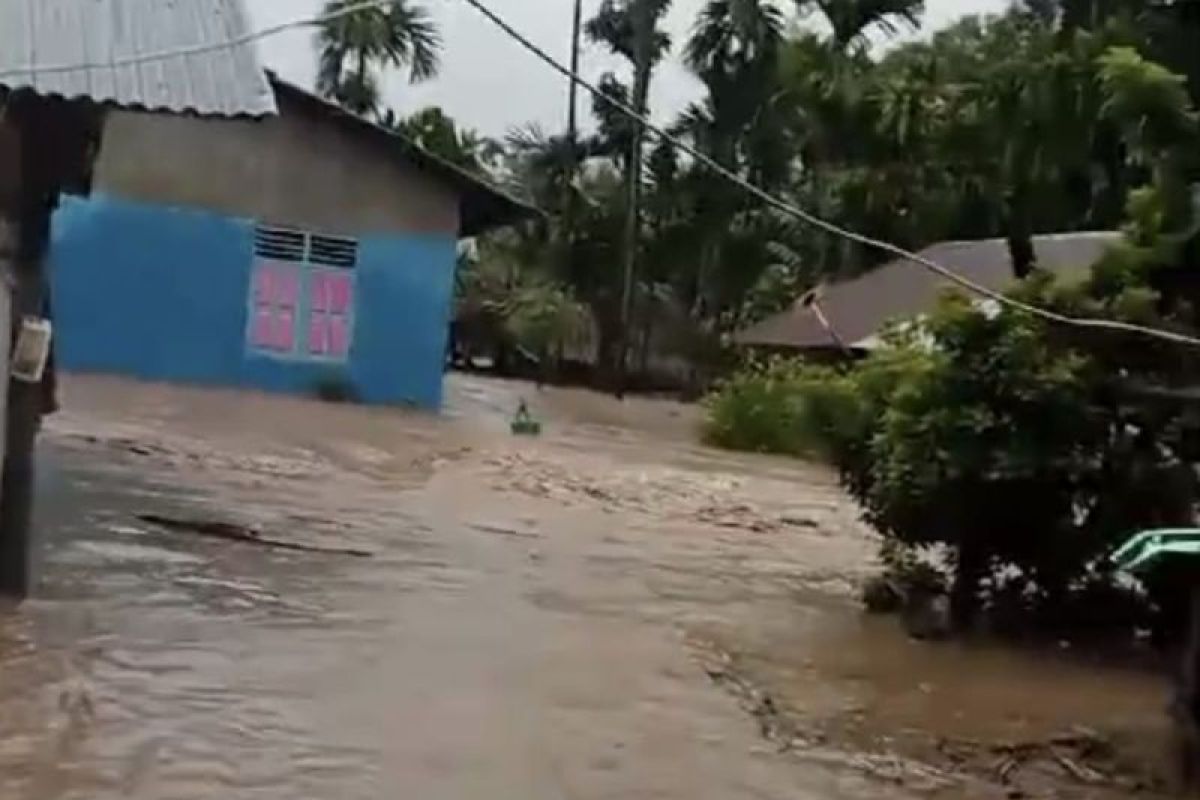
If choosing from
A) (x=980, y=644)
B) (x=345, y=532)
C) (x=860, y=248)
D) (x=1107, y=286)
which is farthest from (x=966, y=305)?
(x=860, y=248)

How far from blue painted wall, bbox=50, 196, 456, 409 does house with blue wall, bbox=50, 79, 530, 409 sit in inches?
0.8

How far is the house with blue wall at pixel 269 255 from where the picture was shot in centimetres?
2820

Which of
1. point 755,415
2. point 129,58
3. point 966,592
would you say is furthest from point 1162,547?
point 755,415

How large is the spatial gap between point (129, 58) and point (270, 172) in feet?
65.5

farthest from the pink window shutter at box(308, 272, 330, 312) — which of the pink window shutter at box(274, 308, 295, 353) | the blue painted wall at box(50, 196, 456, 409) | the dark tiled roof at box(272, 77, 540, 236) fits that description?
the dark tiled roof at box(272, 77, 540, 236)

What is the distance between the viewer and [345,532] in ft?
46.9

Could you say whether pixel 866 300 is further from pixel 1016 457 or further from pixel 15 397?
pixel 15 397

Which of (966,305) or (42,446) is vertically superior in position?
(966,305)

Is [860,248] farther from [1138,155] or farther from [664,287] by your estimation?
[1138,155]

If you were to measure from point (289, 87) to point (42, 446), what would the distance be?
10960mm

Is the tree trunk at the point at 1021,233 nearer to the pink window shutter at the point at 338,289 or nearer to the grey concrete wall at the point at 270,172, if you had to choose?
the grey concrete wall at the point at 270,172

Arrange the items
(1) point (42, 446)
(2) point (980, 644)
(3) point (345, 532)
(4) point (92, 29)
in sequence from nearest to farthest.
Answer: (4) point (92, 29) → (2) point (980, 644) → (3) point (345, 532) → (1) point (42, 446)

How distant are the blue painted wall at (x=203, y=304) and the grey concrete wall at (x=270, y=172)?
0.29m

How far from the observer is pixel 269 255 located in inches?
1137
